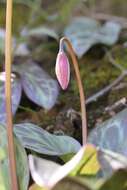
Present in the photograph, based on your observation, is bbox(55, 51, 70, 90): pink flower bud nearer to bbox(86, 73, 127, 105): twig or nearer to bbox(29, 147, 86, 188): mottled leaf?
bbox(29, 147, 86, 188): mottled leaf

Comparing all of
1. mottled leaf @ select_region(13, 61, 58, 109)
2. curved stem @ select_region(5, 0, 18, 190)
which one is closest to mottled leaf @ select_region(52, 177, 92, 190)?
curved stem @ select_region(5, 0, 18, 190)

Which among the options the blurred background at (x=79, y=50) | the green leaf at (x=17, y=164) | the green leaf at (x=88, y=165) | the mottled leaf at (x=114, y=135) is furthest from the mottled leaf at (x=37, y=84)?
the green leaf at (x=88, y=165)

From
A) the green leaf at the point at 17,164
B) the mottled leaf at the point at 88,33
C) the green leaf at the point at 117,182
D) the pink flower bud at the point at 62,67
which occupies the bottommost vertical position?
the green leaf at the point at 17,164

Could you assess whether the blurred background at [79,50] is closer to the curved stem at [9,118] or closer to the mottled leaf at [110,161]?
the curved stem at [9,118]

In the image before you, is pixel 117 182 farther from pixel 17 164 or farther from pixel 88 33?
pixel 88 33

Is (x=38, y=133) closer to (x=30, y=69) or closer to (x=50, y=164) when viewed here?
(x=50, y=164)

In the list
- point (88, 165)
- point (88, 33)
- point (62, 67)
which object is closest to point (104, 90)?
point (88, 33)
